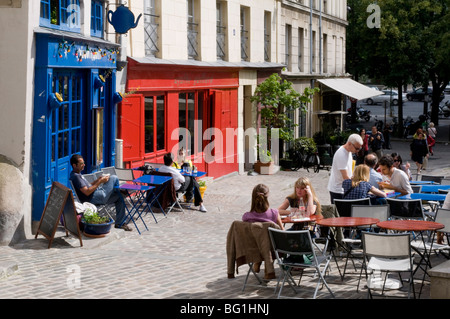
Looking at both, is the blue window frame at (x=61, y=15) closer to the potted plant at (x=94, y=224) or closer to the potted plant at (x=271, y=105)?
the potted plant at (x=94, y=224)

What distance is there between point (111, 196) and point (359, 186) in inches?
164

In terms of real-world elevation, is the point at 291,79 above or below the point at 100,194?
above

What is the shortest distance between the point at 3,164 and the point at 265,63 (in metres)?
15.3

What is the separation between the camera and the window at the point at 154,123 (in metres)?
18.2

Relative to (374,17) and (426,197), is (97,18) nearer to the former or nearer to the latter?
(426,197)

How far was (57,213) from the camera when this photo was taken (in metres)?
11.7

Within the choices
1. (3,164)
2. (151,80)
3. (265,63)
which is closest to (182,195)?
(151,80)

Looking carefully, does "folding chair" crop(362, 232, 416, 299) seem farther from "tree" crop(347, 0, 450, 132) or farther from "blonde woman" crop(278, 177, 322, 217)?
"tree" crop(347, 0, 450, 132)

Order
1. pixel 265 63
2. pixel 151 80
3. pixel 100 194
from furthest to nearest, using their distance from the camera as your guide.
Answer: pixel 265 63 < pixel 151 80 < pixel 100 194

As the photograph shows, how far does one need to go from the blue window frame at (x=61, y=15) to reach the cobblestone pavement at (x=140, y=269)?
3.45 m

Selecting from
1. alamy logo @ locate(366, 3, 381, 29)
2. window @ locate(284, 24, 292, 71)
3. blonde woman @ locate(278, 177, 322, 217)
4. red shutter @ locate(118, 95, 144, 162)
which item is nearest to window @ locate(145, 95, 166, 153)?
red shutter @ locate(118, 95, 144, 162)

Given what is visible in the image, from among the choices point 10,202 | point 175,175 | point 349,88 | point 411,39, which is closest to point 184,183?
point 175,175

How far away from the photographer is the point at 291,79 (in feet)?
97.8
